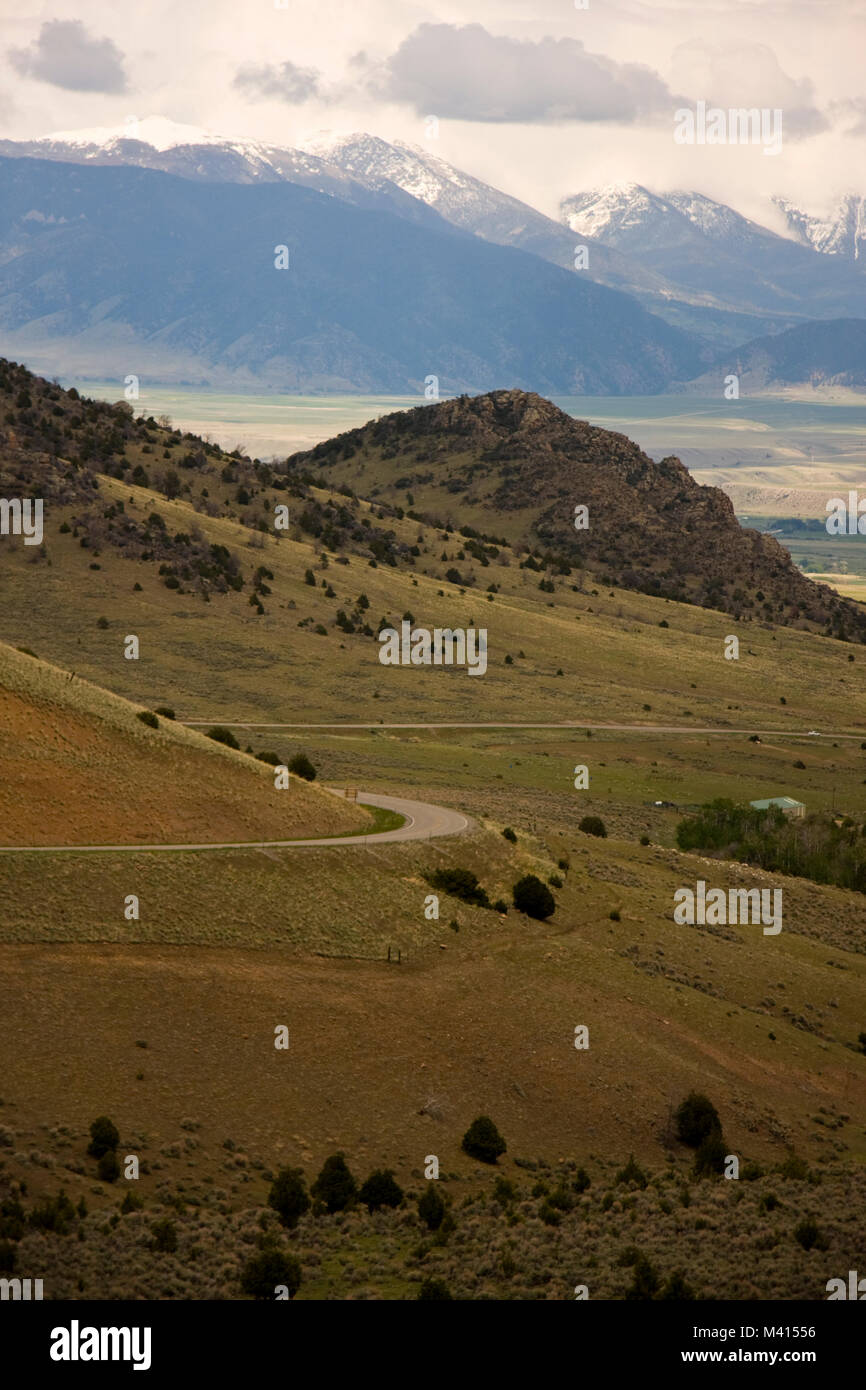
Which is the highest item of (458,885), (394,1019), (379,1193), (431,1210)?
(458,885)

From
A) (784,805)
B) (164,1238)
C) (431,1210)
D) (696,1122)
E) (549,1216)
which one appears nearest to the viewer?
(164,1238)

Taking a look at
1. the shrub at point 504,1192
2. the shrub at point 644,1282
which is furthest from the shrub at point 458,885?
the shrub at point 644,1282

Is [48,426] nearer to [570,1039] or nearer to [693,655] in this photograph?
[693,655]

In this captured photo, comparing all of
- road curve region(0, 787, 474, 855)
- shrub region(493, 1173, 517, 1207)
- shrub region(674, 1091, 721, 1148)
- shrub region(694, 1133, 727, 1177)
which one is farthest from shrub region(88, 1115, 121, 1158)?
shrub region(674, 1091, 721, 1148)

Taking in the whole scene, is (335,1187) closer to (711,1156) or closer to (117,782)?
(711,1156)

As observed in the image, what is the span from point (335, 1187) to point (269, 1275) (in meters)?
5.52

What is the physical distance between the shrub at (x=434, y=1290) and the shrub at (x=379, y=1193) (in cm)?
503

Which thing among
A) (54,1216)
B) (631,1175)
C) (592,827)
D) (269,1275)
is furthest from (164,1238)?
(592,827)

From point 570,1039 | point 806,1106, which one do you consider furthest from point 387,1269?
point 806,1106

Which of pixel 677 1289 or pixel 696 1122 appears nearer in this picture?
pixel 677 1289

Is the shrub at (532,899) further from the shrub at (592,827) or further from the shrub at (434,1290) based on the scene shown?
the shrub at (434,1290)

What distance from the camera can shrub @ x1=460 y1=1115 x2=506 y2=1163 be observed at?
4156 centimetres

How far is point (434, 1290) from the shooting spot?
3189cm
